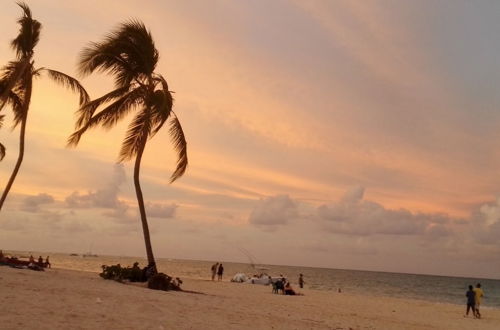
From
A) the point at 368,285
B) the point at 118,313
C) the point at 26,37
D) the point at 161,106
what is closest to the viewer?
the point at 118,313

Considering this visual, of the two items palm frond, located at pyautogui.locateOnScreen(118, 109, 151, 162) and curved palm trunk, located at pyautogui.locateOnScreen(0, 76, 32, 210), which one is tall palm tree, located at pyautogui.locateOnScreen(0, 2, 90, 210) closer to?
curved palm trunk, located at pyautogui.locateOnScreen(0, 76, 32, 210)

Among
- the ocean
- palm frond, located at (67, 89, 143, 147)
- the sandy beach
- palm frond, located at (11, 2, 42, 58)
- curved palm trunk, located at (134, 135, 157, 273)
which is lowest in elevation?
the ocean

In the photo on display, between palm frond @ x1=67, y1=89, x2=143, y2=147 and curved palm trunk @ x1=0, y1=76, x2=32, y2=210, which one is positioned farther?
curved palm trunk @ x1=0, y1=76, x2=32, y2=210

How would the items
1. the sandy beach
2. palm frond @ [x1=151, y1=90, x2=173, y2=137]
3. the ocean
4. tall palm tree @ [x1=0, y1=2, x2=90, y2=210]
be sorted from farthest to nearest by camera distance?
the ocean < tall palm tree @ [x1=0, y1=2, x2=90, y2=210] < palm frond @ [x1=151, y1=90, x2=173, y2=137] < the sandy beach

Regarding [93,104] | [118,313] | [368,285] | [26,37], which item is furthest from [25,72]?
[368,285]

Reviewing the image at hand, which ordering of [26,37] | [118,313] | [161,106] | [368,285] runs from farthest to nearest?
[368,285] < [26,37] < [161,106] < [118,313]

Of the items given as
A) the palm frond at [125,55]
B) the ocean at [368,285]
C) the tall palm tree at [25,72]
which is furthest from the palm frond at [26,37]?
the ocean at [368,285]

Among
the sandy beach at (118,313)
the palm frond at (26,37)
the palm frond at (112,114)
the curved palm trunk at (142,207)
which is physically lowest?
the sandy beach at (118,313)

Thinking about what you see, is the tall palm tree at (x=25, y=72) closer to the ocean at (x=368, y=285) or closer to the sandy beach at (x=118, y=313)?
the sandy beach at (x=118, y=313)

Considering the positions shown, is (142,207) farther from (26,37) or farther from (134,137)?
(26,37)

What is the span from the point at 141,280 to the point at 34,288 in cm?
594

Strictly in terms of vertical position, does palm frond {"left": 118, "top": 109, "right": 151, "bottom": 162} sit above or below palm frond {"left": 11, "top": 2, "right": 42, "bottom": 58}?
below

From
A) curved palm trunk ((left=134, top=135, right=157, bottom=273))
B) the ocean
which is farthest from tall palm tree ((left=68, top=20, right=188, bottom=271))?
the ocean

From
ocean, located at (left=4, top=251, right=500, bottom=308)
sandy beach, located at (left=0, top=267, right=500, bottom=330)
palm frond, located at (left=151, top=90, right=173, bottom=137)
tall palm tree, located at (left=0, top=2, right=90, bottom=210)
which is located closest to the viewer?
sandy beach, located at (left=0, top=267, right=500, bottom=330)
